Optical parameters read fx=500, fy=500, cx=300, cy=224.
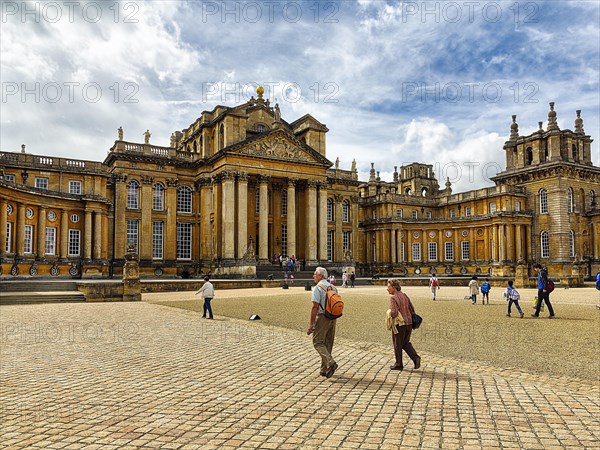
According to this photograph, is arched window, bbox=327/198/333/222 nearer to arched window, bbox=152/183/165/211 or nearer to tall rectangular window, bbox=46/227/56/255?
arched window, bbox=152/183/165/211

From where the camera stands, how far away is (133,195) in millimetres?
46125

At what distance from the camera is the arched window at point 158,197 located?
4720cm

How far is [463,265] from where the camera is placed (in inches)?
2362

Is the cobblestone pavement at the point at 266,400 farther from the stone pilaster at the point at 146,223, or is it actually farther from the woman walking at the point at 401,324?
the stone pilaster at the point at 146,223

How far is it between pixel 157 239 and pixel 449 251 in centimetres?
3538

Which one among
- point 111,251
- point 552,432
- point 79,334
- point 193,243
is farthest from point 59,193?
point 552,432

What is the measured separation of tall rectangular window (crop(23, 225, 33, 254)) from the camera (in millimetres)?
37750

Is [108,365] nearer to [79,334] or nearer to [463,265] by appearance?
[79,334]

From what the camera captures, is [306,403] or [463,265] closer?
[306,403]

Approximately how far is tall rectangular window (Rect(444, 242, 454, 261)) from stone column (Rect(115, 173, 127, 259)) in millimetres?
38169

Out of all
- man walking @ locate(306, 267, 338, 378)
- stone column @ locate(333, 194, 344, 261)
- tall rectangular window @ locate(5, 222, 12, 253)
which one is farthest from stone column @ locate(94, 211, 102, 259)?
man walking @ locate(306, 267, 338, 378)

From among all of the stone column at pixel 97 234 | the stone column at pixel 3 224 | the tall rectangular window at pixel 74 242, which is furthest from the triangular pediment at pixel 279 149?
the stone column at pixel 3 224

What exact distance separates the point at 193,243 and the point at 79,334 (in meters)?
36.4

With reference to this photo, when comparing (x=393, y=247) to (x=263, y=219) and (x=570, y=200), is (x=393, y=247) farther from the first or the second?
(x=263, y=219)
